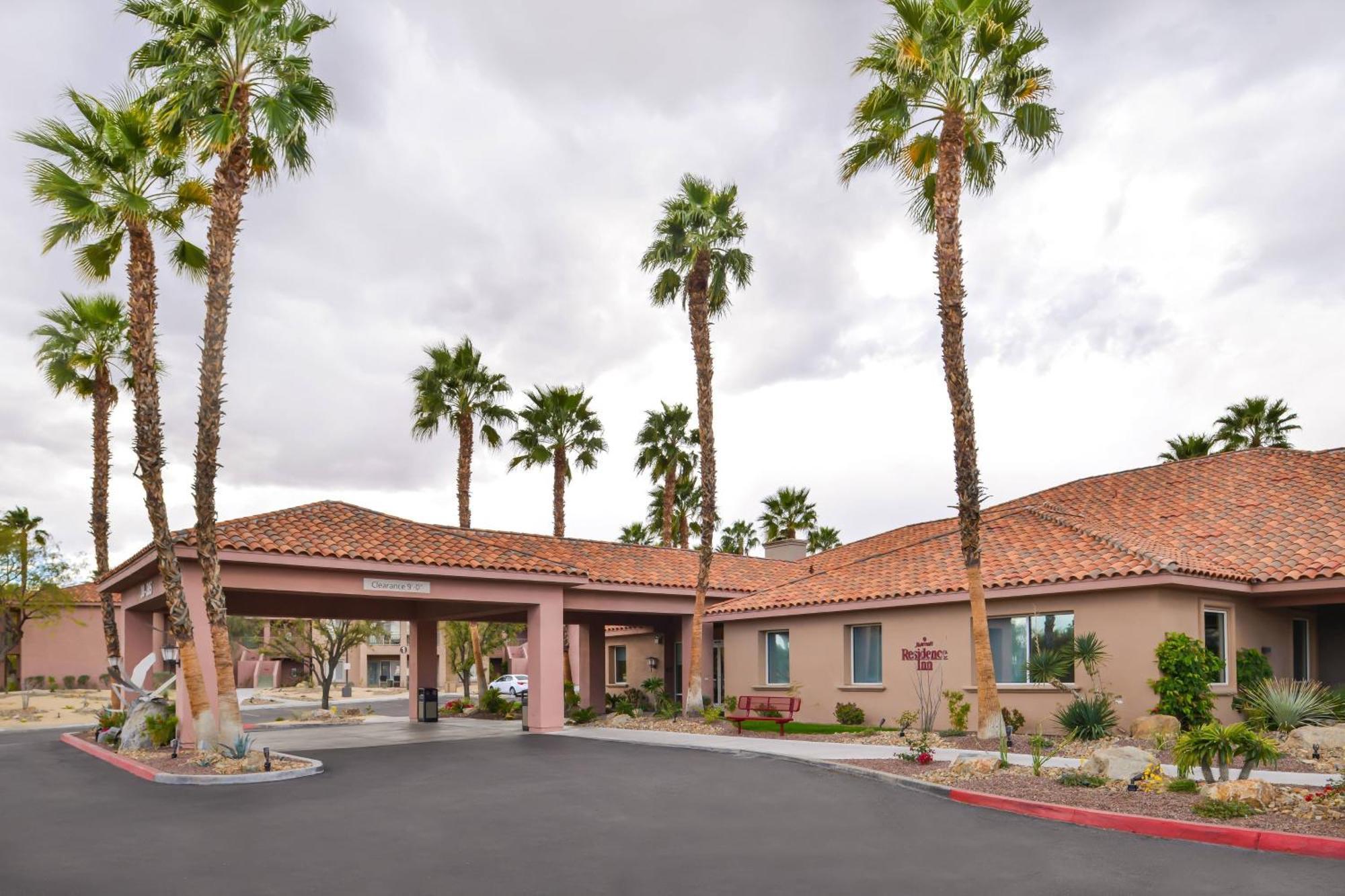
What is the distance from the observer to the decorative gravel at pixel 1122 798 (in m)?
10.2

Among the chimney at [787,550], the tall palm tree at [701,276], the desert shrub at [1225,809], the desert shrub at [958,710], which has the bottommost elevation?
the desert shrub at [958,710]

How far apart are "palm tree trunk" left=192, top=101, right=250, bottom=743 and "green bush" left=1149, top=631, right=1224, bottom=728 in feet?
53.0

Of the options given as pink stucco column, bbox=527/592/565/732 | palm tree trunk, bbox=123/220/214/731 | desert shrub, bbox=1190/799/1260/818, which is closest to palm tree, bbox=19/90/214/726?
palm tree trunk, bbox=123/220/214/731

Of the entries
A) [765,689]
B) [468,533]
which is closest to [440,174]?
[468,533]

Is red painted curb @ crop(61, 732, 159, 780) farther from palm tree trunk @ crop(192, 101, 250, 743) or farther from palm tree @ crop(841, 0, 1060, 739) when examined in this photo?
palm tree @ crop(841, 0, 1060, 739)

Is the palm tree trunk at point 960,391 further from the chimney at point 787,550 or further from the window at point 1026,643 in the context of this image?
the chimney at point 787,550

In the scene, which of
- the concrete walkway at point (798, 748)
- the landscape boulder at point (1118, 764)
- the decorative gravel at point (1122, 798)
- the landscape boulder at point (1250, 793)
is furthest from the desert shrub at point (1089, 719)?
the landscape boulder at point (1250, 793)

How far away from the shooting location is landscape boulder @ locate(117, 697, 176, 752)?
2077 cm

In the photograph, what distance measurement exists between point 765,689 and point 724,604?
2798 mm

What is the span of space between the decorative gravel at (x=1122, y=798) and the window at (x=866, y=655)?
9.24 m

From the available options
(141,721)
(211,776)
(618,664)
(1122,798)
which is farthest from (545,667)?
(618,664)

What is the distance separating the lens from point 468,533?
28.6 metres

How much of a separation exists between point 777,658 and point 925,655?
6.78m

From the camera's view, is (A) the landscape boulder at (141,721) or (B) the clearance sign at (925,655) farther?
(B) the clearance sign at (925,655)
